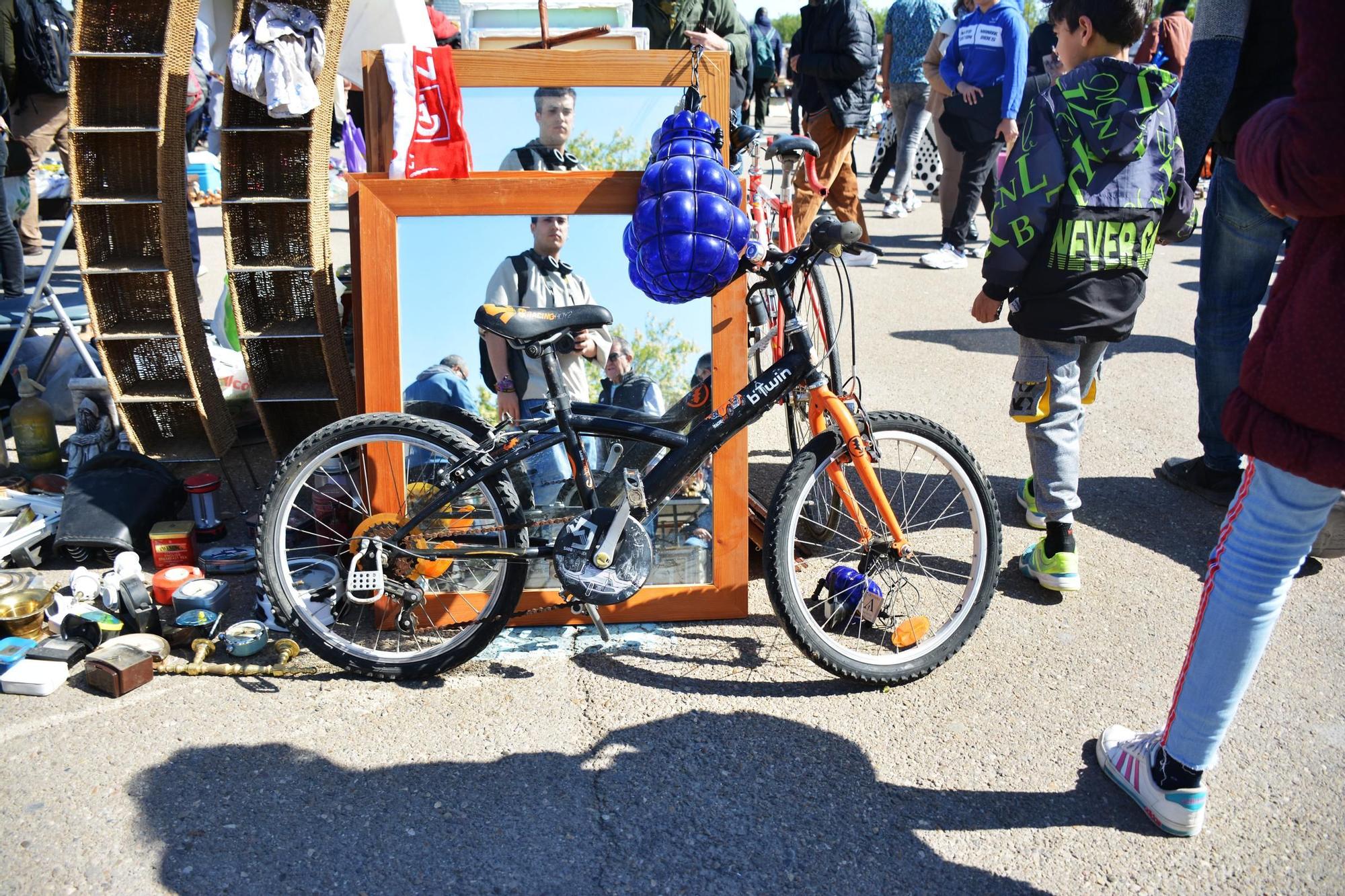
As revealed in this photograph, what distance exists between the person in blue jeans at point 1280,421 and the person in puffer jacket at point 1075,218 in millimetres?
1136

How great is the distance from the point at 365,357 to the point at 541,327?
0.69 m

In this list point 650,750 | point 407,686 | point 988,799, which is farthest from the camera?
point 407,686

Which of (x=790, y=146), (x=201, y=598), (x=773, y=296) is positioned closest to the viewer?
(x=201, y=598)

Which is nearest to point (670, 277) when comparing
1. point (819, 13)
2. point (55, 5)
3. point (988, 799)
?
point (988, 799)

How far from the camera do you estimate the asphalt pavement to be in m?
2.42

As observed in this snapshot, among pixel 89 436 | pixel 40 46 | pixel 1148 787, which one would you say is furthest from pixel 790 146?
pixel 40 46

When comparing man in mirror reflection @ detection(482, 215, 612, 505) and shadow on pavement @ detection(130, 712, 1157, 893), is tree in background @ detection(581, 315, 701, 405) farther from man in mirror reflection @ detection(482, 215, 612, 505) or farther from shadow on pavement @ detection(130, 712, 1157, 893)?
shadow on pavement @ detection(130, 712, 1157, 893)

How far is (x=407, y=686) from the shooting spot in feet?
10.3

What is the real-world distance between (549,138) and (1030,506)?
2.42 m

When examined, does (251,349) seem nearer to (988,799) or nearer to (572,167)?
(572,167)

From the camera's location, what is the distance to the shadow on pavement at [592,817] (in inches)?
94.1

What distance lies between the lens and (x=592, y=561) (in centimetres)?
307

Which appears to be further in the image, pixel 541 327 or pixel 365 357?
pixel 365 357

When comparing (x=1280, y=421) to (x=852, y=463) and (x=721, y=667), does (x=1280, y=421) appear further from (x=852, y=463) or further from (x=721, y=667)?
(x=721, y=667)
